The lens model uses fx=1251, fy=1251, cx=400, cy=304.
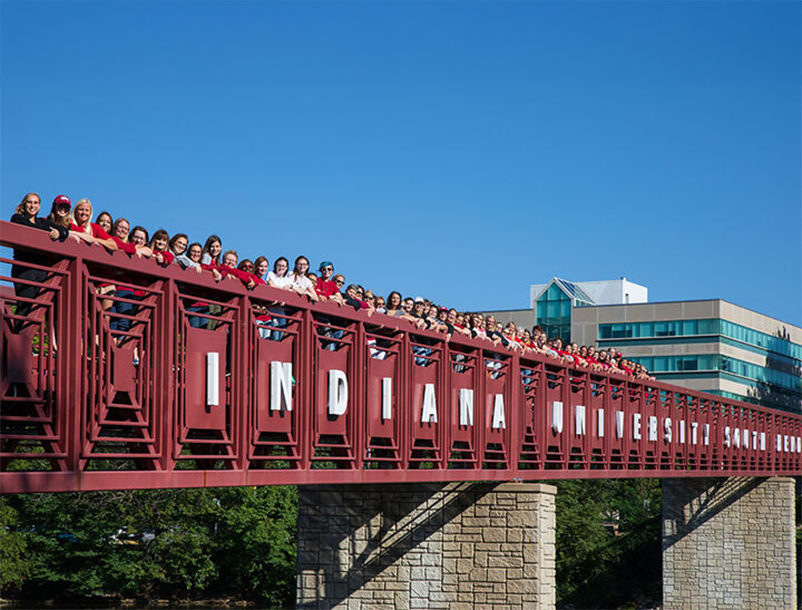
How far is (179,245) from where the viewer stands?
1264 cm

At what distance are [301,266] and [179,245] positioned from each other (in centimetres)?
308

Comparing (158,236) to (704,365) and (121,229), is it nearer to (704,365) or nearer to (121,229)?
(121,229)

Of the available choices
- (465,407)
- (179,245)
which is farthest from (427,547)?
(179,245)

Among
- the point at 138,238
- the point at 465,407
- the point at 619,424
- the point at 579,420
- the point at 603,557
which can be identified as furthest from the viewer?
the point at 603,557

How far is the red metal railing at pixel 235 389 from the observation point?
10.2 meters

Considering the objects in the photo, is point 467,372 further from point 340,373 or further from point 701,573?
point 701,573

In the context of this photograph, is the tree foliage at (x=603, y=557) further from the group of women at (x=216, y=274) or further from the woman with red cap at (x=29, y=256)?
the woman with red cap at (x=29, y=256)

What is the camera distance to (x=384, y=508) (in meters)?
20.5

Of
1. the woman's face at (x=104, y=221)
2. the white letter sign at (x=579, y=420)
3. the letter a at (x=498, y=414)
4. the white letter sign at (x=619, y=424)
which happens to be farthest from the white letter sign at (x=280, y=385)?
the white letter sign at (x=619, y=424)

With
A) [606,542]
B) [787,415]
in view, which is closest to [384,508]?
[787,415]

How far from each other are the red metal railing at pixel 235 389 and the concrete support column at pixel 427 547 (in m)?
0.73

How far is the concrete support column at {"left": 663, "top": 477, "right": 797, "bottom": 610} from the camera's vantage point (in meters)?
40.8

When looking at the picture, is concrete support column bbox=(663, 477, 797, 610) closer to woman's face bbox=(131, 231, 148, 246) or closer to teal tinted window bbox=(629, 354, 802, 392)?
woman's face bbox=(131, 231, 148, 246)

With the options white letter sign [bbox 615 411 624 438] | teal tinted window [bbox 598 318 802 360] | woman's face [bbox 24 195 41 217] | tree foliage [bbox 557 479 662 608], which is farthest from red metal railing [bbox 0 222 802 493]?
teal tinted window [bbox 598 318 802 360]
